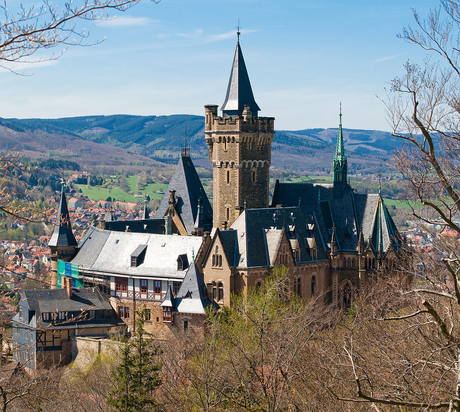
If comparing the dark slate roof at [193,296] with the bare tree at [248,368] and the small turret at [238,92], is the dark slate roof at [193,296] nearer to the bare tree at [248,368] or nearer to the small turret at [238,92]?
the bare tree at [248,368]

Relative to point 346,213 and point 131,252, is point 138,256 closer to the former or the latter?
point 131,252

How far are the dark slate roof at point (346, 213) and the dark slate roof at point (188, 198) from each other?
8384 mm

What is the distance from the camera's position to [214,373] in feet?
103

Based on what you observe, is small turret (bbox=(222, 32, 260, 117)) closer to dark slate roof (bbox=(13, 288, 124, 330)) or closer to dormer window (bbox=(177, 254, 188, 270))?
dormer window (bbox=(177, 254, 188, 270))

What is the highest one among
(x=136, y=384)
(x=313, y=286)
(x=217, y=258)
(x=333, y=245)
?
(x=333, y=245)

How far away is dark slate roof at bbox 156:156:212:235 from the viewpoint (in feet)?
232

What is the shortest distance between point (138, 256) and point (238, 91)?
1821cm

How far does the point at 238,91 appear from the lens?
6625 centimetres

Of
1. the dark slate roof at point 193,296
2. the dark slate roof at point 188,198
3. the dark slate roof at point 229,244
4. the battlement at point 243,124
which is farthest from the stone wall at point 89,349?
the battlement at point 243,124

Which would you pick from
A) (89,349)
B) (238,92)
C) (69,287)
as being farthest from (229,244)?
(238,92)

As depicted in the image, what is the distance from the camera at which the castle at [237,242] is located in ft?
187

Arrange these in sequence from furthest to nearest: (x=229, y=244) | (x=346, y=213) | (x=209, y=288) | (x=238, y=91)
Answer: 1. (x=238, y=91)
2. (x=346, y=213)
3. (x=229, y=244)
4. (x=209, y=288)

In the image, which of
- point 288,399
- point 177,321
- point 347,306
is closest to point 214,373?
point 288,399

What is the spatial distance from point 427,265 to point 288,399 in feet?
30.9
